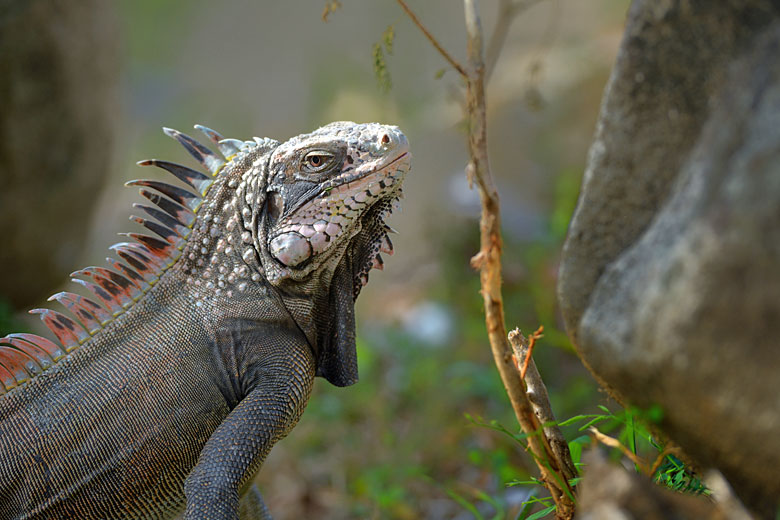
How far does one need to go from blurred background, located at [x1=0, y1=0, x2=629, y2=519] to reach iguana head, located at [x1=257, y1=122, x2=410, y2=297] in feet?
1.15

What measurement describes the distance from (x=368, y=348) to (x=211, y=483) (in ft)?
16.2

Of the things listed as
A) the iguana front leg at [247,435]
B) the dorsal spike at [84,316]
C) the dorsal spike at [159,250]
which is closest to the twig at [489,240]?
the iguana front leg at [247,435]

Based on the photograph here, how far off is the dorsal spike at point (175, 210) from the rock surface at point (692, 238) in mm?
1719

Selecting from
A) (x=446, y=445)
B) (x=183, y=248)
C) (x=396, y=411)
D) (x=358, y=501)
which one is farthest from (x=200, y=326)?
(x=396, y=411)

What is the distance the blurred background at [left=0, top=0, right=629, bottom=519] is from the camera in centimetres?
548

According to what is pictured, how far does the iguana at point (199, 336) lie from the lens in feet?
9.34

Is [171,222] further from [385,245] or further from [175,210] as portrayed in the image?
[385,245]

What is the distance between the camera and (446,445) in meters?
6.10

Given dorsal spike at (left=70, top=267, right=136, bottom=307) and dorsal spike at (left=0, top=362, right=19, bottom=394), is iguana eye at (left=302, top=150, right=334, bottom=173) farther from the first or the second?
dorsal spike at (left=0, top=362, right=19, bottom=394)

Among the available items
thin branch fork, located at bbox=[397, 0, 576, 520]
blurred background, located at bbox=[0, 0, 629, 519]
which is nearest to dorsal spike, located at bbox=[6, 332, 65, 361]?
blurred background, located at bbox=[0, 0, 629, 519]

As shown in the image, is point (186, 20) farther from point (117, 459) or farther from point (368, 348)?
point (117, 459)

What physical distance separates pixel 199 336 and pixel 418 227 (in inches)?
342

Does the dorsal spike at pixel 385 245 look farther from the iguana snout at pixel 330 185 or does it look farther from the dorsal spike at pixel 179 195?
the dorsal spike at pixel 179 195

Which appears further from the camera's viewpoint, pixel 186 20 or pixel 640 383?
pixel 186 20
